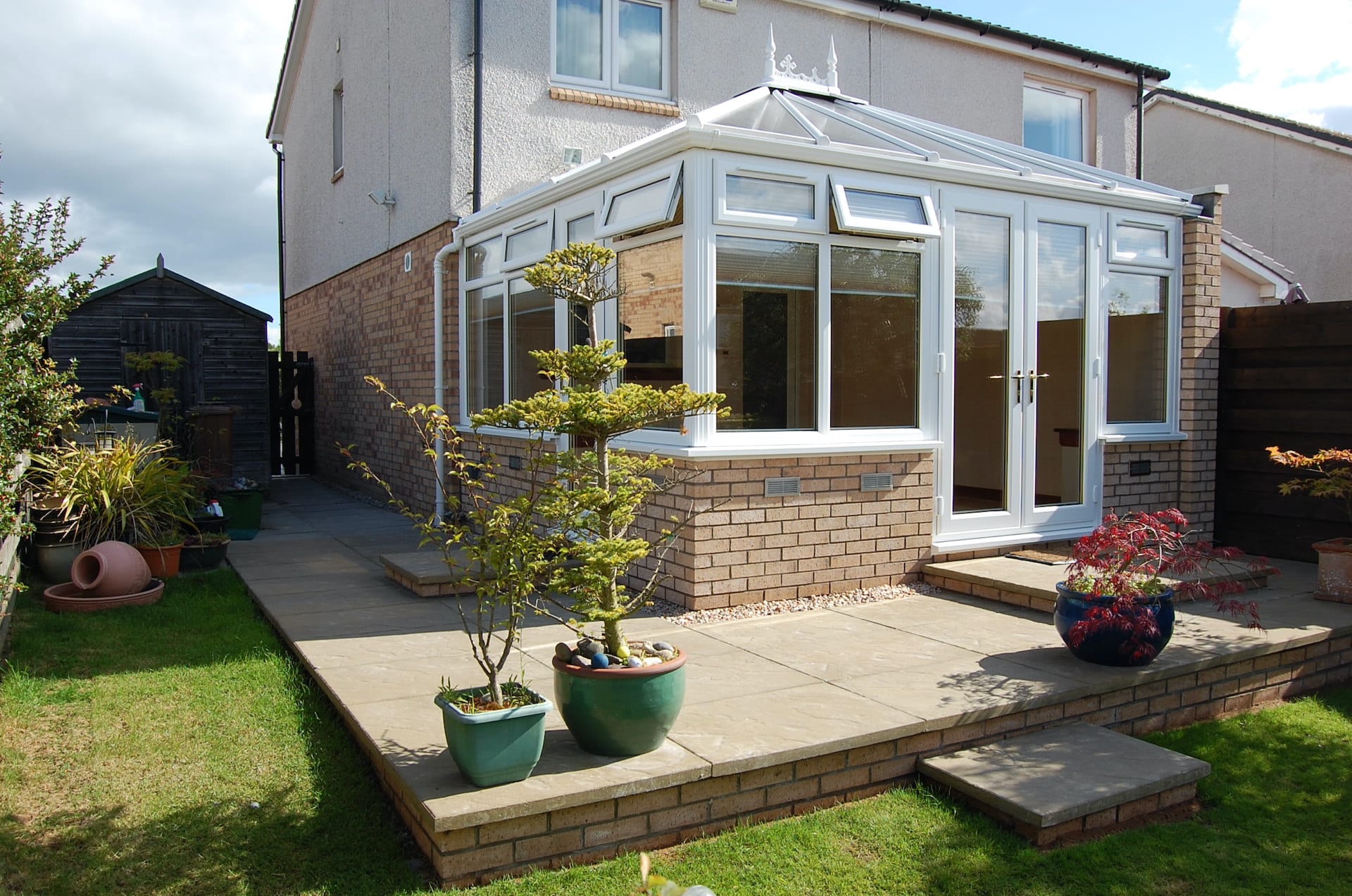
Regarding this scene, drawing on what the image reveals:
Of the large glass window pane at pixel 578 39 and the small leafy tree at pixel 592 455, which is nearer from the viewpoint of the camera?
the small leafy tree at pixel 592 455

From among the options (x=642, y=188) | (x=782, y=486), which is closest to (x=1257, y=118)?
(x=642, y=188)

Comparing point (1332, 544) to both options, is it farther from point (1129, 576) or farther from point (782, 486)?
point (782, 486)

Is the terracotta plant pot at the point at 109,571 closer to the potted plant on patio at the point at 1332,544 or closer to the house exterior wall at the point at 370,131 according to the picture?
the house exterior wall at the point at 370,131

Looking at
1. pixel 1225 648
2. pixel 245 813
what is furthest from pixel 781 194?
pixel 245 813

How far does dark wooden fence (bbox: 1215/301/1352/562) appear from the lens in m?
7.54

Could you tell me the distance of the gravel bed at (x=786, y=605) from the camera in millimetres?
5891

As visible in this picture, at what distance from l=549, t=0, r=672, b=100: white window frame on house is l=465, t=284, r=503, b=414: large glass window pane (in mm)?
2274

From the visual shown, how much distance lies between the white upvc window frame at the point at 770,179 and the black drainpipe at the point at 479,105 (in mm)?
3987

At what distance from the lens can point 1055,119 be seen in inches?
498

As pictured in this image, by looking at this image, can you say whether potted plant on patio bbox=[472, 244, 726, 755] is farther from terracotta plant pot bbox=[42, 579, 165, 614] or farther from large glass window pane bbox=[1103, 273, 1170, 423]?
large glass window pane bbox=[1103, 273, 1170, 423]

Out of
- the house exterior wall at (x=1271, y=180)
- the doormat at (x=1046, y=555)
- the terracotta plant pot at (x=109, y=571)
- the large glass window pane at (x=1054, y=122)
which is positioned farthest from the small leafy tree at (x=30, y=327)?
the house exterior wall at (x=1271, y=180)

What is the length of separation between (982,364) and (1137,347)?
1747mm

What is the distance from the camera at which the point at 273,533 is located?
938 centimetres

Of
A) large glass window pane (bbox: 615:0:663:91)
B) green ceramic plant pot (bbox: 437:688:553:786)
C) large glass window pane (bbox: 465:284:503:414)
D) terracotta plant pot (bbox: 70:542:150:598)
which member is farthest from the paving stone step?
large glass window pane (bbox: 615:0:663:91)
